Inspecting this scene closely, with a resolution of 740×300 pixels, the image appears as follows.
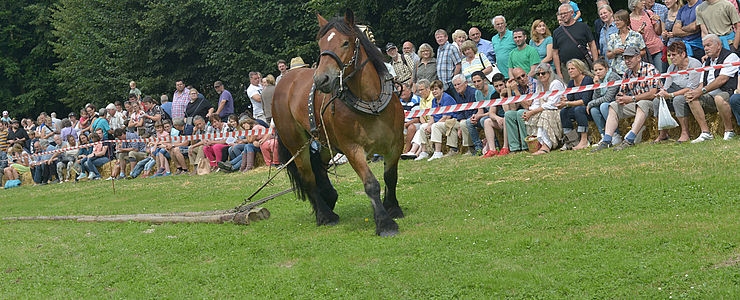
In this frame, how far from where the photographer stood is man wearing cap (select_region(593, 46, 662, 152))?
13.5 m

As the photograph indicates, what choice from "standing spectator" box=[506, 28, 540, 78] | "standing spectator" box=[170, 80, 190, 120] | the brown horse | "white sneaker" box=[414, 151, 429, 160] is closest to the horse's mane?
the brown horse

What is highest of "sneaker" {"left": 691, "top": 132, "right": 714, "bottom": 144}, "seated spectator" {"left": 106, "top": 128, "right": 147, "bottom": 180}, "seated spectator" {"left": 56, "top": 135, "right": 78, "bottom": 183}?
"sneaker" {"left": 691, "top": 132, "right": 714, "bottom": 144}

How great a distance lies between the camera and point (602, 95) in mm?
14359

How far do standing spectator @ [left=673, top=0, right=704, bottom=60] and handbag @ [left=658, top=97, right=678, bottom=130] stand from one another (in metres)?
1.72

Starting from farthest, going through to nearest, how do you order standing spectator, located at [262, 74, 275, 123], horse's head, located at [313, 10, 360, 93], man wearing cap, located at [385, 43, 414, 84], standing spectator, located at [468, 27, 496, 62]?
1. standing spectator, located at [262, 74, 275, 123]
2. man wearing cap, located at [385, 43, 414, 84]
3. standing spectator, located at [468, 27, 496, 62]
4. horse's head, located at [313, 10, 360, 93]

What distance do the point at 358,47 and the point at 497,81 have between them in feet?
Answer: 23.7

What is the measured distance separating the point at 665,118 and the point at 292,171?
593cm

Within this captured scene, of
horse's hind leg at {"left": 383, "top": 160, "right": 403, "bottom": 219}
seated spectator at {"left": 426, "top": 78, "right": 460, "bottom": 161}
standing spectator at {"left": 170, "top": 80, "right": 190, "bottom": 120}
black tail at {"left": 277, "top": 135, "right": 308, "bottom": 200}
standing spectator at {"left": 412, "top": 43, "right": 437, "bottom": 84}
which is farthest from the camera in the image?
standing spectator at {"left": 170, "top": 80, "right": 190, "bottom": 120}

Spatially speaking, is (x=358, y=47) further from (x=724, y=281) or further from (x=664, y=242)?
(x=724, y=281)

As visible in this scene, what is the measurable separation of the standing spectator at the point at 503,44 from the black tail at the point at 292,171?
6.99 metres

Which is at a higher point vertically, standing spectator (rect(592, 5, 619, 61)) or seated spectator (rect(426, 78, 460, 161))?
standing spectator (rect(592, 5, 619, 61))

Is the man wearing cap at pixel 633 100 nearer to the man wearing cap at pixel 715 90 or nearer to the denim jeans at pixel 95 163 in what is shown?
the man wearing cap at pixel 715 90

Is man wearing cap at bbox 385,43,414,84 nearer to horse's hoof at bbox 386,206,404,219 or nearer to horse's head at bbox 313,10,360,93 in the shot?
horse's hoof at bbox 386,206,404,219

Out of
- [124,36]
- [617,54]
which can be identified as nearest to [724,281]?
[617,54]
